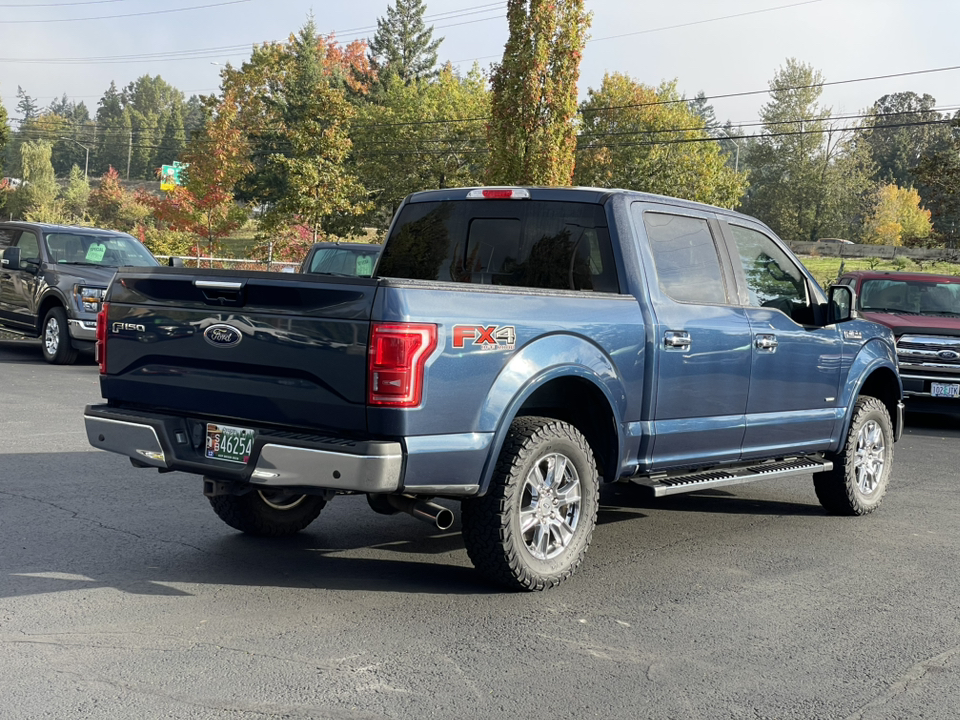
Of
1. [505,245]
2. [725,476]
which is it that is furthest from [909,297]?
[505,245]

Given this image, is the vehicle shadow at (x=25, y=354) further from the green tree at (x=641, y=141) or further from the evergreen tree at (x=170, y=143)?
the evergreen tree at (x=170, y=143)

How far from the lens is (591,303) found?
5.91 metres

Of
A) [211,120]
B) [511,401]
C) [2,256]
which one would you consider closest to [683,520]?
[511,401]

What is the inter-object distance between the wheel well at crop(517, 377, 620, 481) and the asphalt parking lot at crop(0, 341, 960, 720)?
2.12 feet

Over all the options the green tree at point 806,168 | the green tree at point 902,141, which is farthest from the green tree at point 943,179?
the green tree at point 902,141

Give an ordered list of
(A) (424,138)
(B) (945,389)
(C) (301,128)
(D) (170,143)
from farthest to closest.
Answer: (D) (170,143) < (A) (424,138) < (C) (301,128) < (B) (945,389)

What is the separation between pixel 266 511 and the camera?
657 centimetres

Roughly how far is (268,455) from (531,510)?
4.57 ft

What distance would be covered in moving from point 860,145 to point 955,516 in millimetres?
93731

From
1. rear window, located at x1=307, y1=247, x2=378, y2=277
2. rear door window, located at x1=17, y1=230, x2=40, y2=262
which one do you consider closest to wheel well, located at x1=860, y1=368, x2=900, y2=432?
Result: rear window, located at x1=307, y1=247, x2=378, y2=277

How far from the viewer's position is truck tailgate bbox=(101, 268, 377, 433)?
16.4 feet

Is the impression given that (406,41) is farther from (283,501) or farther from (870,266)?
(283,501)

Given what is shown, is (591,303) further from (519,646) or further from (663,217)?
(519,646)

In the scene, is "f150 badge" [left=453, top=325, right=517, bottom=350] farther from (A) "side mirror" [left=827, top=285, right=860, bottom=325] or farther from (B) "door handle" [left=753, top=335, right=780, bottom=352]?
(A) "side mirror" [left=827, top=285, right=860, bottom=325]
